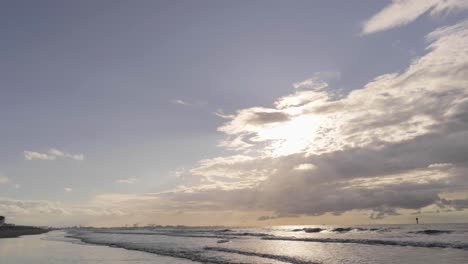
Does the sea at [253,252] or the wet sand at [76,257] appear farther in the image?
the sea at [253,252]

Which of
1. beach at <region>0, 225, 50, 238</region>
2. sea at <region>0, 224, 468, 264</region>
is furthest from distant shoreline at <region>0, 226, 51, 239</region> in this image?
sea at <region>0, 224, 468, 264</region>

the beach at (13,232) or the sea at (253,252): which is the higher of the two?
the beach at (13,232)

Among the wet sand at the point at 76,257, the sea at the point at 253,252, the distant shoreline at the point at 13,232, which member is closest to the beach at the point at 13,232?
the distant shoreline at the point at 13,232

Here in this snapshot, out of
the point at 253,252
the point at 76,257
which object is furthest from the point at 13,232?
the point at 253,252

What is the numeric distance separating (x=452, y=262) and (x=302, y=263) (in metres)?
12.6

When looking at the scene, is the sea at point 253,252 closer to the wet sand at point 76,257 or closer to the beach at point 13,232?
the wet sand at point 76,257

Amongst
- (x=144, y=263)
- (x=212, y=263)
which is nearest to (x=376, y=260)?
(x=212, y=263)

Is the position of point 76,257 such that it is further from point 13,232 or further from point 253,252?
point 13,232

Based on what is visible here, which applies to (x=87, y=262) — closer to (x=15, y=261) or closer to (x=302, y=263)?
(x=15, y=261)

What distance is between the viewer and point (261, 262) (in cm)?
3969

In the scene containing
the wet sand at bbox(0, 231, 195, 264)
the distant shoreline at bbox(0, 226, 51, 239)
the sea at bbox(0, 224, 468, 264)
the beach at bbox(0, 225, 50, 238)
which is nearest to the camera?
the wet sand at bbox(0, 231, 195, 264)

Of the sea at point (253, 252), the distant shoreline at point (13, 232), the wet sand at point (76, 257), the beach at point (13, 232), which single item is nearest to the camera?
→ the wet sand at point (76, 257)

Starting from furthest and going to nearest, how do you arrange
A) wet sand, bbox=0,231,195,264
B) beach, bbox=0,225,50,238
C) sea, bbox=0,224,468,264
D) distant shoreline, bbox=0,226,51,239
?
beach, bbox=0,225,50,238
distant shoreline, bbox=0,226,51,239
sea, bbox=0,224,468,264
wet sand, bbox=0,231,195,264

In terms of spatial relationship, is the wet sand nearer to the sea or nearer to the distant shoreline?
the sea
